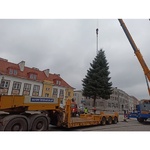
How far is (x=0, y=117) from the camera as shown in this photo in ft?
20.7

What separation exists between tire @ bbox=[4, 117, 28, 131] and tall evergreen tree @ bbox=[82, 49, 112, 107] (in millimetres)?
17573

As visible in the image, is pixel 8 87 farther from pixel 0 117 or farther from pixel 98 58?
pixel 0 117

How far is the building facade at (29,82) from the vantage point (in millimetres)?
27312

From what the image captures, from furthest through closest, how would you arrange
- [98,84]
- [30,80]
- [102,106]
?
[102,106] → [30,80] → [98,84]

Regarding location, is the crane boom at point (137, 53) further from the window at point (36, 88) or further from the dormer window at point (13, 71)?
the window at point (36, 88)

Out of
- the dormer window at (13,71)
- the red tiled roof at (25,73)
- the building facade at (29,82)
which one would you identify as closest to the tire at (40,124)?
the building facade at (29,82)

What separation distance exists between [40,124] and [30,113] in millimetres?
757

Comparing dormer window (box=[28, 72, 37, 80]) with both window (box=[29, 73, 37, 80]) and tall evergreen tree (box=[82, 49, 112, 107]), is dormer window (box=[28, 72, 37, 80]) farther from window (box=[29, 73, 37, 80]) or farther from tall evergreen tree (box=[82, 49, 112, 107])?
tall evergreen tree (box=[82, 49, 112, 107])

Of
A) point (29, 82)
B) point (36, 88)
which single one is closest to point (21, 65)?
point (29, 82)

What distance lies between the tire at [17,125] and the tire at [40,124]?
473 mm

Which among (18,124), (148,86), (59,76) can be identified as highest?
(59,76)

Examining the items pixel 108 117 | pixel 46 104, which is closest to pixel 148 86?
pixel 108 117

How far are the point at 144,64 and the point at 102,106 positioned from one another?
146 ft

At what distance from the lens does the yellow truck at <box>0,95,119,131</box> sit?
611 centimetres
